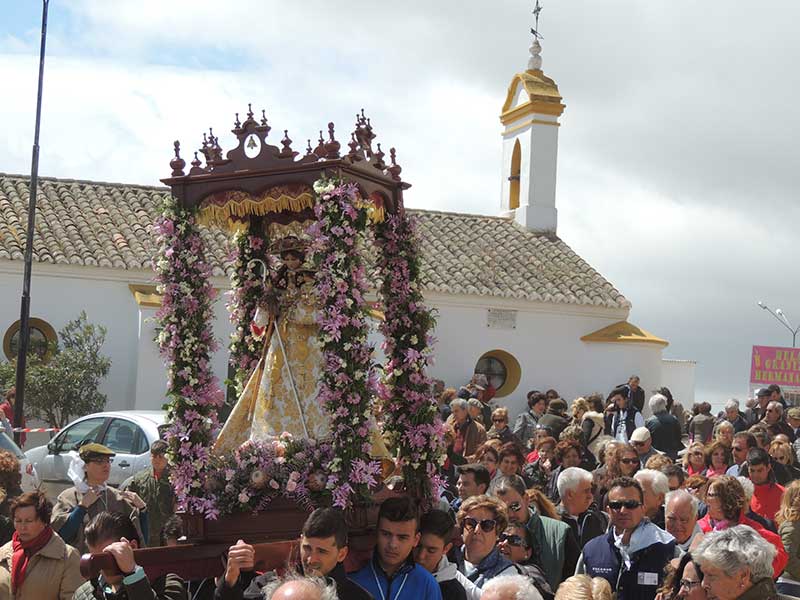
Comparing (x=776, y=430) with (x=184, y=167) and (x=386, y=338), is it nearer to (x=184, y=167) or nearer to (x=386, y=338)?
(x=386, y=338)

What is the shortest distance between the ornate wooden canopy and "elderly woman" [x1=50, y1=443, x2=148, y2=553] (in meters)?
1.99

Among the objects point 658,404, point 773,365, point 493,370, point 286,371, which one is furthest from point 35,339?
point 773,365

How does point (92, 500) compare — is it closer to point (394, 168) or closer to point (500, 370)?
point (394, 168)

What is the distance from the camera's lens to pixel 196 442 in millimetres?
8047

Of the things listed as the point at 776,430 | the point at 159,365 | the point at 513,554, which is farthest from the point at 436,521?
the point at 159,365

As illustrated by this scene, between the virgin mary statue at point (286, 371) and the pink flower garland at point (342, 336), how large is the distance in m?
0.48

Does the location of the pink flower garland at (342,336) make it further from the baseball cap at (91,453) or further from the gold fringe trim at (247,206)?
the baseball cap at (91,453)

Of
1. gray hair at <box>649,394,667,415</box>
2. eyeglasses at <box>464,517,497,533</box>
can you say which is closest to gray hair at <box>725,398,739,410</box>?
gray hair at <box>649,394,667,415</box>

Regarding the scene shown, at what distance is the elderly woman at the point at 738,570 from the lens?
5410 millimetres

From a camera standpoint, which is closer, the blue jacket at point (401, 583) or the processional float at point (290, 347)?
the blue jacket at point (401, 583)

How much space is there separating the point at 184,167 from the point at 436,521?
3.44 meters

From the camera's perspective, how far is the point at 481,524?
6.63 meters

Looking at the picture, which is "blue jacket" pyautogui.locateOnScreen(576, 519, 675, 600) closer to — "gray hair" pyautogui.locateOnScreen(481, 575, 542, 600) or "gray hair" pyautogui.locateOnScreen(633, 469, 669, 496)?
"gray hair" pyautogui.locateOnScreen(633, 469, 669, 496)

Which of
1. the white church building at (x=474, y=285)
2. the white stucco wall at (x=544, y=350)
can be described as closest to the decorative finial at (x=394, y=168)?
the white church building at (x=474, y=285)
